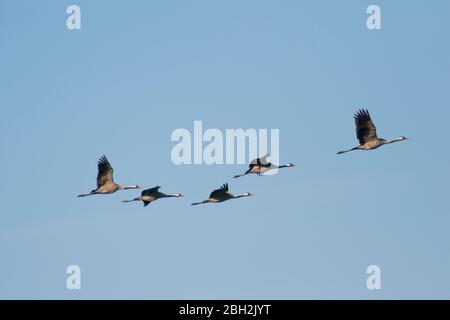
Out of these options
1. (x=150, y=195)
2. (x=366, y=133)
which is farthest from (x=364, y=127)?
(x=150, y=195)

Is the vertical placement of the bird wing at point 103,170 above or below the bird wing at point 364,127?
below

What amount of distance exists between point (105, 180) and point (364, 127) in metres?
11.3

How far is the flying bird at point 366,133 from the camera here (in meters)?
65.9

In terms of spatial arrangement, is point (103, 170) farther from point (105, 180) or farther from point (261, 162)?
point (261, 162)

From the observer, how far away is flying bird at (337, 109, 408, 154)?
65.9 metres

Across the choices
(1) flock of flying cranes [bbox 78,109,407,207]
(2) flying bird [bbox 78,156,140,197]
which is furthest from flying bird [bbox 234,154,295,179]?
(2) flying bird [bbox 78,156,140,197]

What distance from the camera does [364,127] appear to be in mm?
66062

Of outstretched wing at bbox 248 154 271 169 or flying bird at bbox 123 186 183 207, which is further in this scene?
outstretched wing at bbox 248 154 271 169

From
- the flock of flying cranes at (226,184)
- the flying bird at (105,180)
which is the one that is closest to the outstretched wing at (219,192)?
the flock of flying cranes at (226,184)

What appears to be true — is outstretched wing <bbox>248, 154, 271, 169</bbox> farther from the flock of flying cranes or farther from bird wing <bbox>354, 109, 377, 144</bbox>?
bird wing <bbox>354, 109, 377, 144</bbox>

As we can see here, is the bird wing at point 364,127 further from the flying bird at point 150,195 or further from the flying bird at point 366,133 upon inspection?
the flying bird at point 150,195

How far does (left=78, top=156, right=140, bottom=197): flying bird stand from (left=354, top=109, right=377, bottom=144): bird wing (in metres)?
10.6

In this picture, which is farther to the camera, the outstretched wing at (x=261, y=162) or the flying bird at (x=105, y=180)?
the outstretched wing at (x=261, y=162)
